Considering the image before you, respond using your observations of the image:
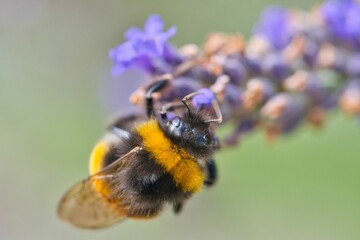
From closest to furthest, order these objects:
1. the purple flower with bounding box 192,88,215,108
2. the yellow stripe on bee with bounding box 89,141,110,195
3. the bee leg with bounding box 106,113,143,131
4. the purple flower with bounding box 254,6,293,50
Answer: the purple flower with bounding box 192,88,215,108, the yellow stripe on bee with bounding box 89,141,110,195, the bee leg with bounding box 106,113,143,131, the purple flower with bounding box 254,6,293,50

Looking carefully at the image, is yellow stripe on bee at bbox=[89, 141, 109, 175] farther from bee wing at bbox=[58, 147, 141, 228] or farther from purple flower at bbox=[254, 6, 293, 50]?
purple flower at bbox=[254, 6, 293, 50]

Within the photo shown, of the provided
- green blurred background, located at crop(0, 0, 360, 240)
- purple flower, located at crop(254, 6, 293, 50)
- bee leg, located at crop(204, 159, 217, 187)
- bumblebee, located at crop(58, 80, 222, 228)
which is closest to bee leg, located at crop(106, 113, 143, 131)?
bumblebee, located at crop(58, 80, 222, 228)

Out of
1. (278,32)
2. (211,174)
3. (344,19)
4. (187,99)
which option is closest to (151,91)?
(187,99)

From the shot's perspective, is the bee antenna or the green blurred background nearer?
the bee antenna

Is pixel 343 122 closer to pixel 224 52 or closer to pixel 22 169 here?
pixel 224 52

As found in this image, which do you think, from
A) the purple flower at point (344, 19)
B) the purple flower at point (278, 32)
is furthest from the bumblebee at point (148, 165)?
the purple flower at point (344, 19)

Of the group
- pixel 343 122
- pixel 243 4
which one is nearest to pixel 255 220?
pixel 343 122

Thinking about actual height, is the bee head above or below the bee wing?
above
